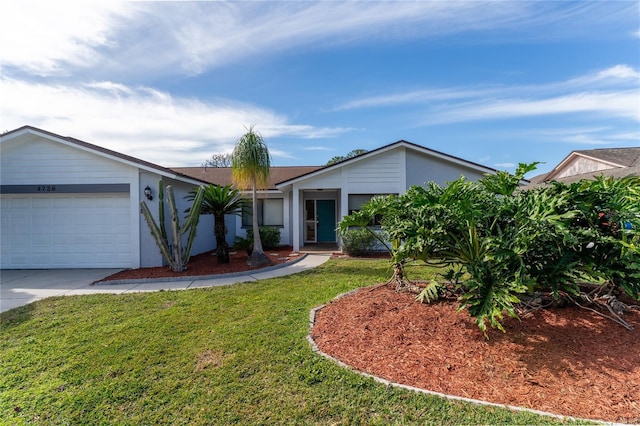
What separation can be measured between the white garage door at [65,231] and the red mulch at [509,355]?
8.79 meters

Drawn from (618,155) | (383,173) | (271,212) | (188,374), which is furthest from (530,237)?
(618,155)

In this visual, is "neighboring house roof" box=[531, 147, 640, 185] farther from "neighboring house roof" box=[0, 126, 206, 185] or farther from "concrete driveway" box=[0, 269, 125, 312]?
"concrete driveway" box=[0, 269, 125, 312]

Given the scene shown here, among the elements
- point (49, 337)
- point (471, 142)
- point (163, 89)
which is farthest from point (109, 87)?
point (471, 142)

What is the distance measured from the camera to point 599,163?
Result: 2092 cm

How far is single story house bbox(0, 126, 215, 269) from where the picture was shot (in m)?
9.63

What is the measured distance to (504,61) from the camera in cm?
918

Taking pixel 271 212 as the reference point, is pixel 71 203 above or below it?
above

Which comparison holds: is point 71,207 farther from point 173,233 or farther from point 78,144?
point 173,233

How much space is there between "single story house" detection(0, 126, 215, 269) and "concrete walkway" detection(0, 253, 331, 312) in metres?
0.59

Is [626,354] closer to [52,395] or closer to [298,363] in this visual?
[298,363]

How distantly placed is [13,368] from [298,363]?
3.45 m

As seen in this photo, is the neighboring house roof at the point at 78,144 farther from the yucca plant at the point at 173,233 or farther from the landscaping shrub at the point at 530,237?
the landscaping shrub at the point at 530,237

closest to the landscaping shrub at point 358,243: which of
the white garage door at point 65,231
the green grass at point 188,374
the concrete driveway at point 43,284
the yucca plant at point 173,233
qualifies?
the yucca plant at point 173,233

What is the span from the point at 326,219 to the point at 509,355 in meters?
12.8
